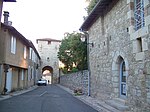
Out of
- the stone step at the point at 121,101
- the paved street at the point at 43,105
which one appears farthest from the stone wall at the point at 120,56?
the paved street at the point at 43,105

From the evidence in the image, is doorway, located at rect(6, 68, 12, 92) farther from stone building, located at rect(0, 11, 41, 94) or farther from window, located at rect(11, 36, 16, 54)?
window, located at rect(11, 36, 16, 54)

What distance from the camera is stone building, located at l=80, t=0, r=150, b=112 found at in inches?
273

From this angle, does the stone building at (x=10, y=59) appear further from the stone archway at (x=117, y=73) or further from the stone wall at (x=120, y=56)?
the stone archway at (x=117, y=73)

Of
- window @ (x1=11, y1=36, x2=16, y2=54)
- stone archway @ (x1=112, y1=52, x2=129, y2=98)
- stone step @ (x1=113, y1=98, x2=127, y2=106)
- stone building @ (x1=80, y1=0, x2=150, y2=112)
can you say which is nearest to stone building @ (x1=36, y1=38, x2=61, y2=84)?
window @ (x1=11, y1=36, x2=16, y2=54)

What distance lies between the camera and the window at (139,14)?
7241 mm

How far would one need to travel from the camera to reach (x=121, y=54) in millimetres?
9094

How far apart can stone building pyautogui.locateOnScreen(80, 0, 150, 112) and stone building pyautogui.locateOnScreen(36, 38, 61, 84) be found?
110 feet

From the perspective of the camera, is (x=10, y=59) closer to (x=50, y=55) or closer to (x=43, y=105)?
(x=43, y=105)

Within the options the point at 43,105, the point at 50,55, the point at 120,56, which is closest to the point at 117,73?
the point at 120,56

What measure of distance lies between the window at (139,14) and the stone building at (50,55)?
132ft

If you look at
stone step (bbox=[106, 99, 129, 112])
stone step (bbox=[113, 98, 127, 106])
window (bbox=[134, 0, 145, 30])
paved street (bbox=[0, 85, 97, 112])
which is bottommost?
paved street (bbox=[0, 85, 97, 112])

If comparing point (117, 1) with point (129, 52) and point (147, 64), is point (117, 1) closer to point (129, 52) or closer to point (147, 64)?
point (129, 52)

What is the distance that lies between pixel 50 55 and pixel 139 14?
42316 mm

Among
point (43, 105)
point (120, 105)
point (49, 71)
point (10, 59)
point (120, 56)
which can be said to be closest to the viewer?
point (120, 105)
